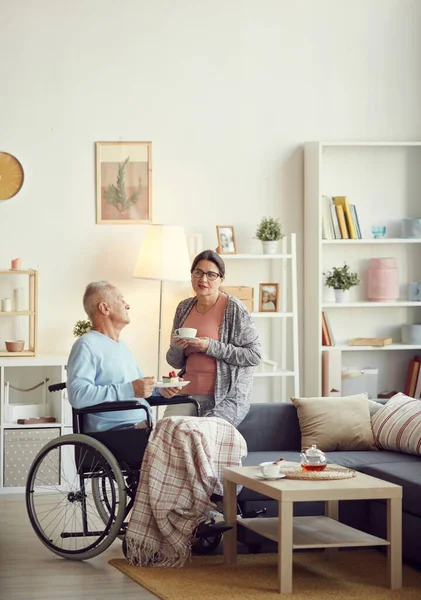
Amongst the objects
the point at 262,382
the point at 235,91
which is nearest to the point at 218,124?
the point at 235,91

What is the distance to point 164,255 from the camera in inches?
226

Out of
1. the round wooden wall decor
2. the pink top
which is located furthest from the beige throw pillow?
the round wooden wall decor

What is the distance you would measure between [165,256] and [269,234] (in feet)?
2.27

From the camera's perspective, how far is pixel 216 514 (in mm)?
4242

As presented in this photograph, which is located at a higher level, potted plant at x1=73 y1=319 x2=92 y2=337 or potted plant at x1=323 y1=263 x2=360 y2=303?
potted plant at x1=323 y1=263 x2=360 y2=303

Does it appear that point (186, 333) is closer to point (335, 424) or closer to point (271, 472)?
point (335, 424)

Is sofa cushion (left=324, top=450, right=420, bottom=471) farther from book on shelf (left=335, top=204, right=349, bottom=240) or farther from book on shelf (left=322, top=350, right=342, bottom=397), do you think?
book on shelf (left=335, top=204, right=349, bottom=240)

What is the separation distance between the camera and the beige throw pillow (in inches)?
184

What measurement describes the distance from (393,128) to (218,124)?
45.1 inches

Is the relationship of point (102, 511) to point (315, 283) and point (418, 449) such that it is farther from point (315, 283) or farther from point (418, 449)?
point (315, 283)

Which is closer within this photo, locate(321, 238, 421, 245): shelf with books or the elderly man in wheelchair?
the elderly man in wheelchair

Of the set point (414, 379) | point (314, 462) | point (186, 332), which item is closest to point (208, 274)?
point (186, 332)

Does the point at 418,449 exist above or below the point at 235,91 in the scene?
below

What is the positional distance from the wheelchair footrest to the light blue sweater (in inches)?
21.4
